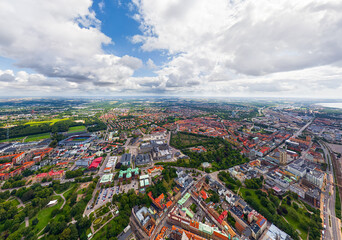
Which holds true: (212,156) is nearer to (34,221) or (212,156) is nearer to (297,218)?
(297,218)

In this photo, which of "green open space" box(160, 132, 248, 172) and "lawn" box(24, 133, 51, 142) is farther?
"lawn" box(24, 133, 51, 142)

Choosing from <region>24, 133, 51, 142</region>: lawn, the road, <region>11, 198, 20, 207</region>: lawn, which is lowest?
the road

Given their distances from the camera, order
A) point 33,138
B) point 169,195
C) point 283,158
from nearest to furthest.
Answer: point 169,195 < point 283,158 < point 33,138

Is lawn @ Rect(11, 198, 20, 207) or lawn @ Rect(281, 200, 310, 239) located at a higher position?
lawn @ Rect(11, 198, 20, 207)

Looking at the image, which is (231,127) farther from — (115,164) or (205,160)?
(115,164)

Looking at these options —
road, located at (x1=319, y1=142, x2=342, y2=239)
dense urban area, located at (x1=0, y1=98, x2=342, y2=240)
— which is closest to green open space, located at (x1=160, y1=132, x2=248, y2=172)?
dense urban area, located at (x1=0, y1=98, x2=342, y2=240)

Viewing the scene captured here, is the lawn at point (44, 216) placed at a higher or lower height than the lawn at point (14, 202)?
lower

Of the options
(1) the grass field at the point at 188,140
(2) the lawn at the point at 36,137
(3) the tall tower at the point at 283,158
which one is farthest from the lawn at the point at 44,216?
(3) the tall tower at the point at 283,158

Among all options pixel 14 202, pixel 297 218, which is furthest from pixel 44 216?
pixel 297 218

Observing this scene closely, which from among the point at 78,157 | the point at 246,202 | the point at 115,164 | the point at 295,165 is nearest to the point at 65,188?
the point at 115,164

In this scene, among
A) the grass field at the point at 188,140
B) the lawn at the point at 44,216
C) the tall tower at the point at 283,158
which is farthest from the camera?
the grass field at the point at 188,140

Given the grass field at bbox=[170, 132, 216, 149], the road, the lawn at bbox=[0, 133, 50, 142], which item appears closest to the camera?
the road

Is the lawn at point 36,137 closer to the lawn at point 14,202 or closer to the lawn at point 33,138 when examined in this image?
the lawn at point 33,138

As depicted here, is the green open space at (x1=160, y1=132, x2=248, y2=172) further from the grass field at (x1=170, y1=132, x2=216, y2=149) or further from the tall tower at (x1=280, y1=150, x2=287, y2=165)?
the tall tower at (x1=280, y1=150, x2=287, y2=165)
